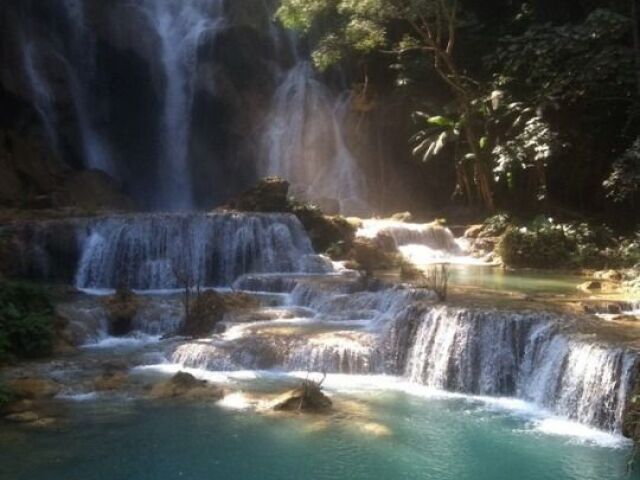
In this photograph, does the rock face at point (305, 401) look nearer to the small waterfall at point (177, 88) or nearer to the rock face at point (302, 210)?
the rock face at point (302, 210)

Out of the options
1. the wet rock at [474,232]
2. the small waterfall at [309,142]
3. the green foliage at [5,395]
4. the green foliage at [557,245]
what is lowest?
the green foliage at [5,395]

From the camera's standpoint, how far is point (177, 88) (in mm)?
30859

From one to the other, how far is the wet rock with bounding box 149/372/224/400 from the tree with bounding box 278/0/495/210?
13.9 m

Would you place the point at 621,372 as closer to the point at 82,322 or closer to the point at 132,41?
the point at 82,322

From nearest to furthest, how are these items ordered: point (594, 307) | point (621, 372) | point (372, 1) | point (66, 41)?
point (621, 372) < point (594, 307) < point (372, 1) < point (66, 41)

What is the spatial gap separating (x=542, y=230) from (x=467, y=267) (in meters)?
2.24

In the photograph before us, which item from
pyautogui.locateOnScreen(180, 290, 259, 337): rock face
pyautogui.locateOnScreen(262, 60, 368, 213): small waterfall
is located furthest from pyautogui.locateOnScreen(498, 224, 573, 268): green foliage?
pyautogui.locateOnScreen(262, 60, 368, 213): small waterfall

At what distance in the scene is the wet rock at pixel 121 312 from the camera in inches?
604

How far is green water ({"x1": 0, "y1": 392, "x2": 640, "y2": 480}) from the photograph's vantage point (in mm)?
9047

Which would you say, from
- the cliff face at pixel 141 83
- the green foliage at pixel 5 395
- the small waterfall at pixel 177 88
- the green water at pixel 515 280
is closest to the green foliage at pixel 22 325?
the green foliage at pixel 5 395

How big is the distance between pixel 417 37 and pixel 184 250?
1300cm

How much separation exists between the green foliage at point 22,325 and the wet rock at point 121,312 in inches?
55.9

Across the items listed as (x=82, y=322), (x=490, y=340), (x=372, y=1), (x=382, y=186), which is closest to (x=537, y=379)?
(x=490, y=340)

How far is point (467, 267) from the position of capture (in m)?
20.3
